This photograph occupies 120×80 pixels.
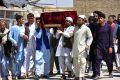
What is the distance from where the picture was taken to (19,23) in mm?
13188

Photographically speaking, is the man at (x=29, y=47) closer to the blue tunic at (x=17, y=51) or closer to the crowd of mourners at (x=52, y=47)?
the crowd of mourners at (x=52, y=47)

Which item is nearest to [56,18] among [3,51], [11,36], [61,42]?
[61,42]

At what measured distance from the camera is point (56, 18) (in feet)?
43.8

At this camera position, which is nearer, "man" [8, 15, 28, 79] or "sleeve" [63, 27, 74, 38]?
"sleeve" [63, 27, 74, 38]

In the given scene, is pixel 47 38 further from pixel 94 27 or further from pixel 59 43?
pixel 94 27

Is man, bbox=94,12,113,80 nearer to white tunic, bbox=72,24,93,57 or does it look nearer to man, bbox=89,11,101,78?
man, bbox=89,11,101,78

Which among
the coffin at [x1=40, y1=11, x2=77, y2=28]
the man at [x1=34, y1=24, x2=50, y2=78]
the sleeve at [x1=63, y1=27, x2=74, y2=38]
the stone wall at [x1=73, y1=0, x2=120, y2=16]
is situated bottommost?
the man at [x1=34, y1=24, x2=50, y2=78]

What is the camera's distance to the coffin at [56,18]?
1325 cm

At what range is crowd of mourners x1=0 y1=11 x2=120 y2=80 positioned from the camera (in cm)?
1229

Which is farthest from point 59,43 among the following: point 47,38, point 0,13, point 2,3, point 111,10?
point 111,10

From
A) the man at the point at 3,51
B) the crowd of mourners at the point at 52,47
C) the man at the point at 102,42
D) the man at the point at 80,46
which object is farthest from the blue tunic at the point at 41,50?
the man at the point at 102,42

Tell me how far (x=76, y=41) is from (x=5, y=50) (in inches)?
76.9

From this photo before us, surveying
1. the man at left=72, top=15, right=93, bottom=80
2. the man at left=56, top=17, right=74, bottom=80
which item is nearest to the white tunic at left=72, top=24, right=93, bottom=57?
the man at left=72, top=15, right=93, bottom=80

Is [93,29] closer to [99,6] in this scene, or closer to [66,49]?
[66,49]
